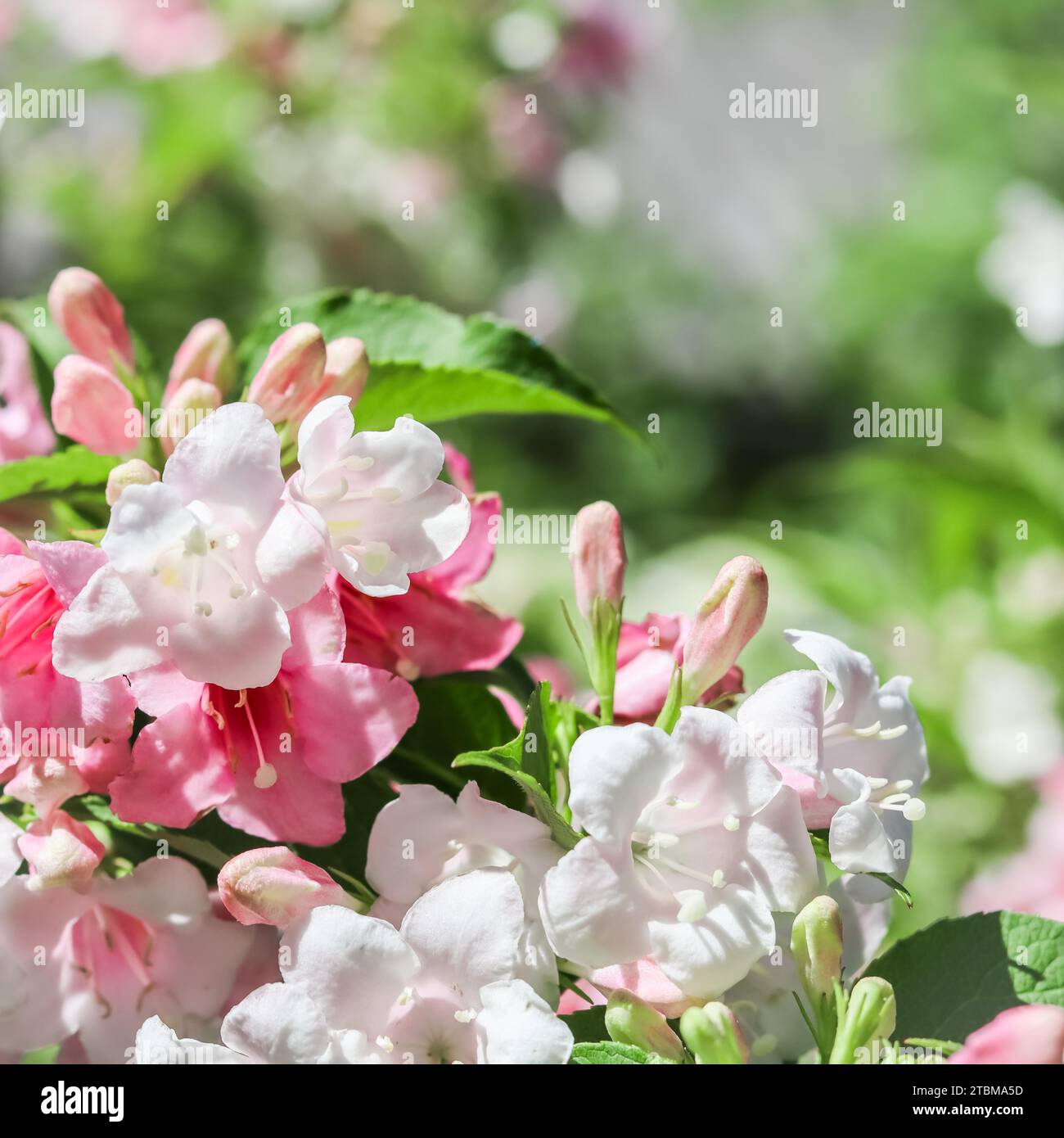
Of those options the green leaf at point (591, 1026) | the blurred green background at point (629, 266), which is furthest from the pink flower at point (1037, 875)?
the green leaf at point (591, 1026)

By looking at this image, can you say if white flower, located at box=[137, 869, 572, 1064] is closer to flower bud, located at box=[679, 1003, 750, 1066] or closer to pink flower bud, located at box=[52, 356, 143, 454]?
flower bud, located at box=[679, 1003, 750, 1066]

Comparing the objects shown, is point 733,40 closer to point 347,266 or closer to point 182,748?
point 347,266

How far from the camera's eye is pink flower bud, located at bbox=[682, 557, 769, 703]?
Result: 0.59 metres

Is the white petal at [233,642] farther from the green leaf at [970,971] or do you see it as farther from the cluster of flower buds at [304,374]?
the green leaf at [970,971]

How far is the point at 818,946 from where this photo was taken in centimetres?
53

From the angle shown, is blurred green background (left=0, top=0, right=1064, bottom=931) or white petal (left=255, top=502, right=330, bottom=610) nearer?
white petal (left=255, top=502, right=330, bottom=610)

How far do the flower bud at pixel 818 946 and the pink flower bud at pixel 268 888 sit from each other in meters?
0.20

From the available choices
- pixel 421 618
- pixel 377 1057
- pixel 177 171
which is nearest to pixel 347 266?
pixel 177 171

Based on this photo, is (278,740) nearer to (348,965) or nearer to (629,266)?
(348,965)

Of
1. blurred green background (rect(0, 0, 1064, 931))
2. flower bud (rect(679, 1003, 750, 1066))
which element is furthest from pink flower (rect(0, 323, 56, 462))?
blurred green background (rect(0, 0, 1064, 931))

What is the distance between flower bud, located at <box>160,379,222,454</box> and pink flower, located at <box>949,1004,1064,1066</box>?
436mm

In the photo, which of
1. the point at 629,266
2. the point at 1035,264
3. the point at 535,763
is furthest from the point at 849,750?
the point at 629,266

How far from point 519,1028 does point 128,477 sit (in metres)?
0.28

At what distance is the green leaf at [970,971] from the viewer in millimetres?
577
